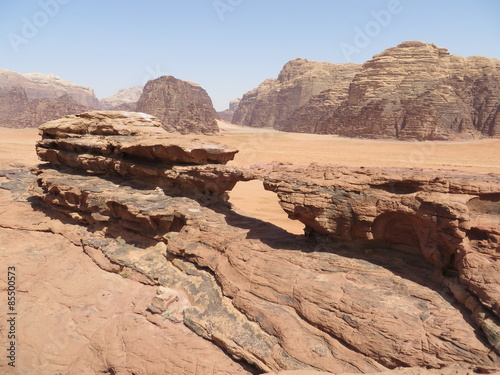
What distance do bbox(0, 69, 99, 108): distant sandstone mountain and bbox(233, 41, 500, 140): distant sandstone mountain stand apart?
75968mm

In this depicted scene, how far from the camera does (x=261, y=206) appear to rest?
14008 millimetres

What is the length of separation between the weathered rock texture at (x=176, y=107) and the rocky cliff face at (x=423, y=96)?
21930mm

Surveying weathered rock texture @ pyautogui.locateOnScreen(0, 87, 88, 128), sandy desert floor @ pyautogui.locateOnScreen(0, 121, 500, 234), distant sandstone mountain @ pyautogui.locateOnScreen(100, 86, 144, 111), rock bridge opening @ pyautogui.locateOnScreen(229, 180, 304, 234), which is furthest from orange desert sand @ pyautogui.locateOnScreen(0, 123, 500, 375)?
distant sandstone mountain @ pyautogui.locateOnScreen(100, 86, 144, 111)

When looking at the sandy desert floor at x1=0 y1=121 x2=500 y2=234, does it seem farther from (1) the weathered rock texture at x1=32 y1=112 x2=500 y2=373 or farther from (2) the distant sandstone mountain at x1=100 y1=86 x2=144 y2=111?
(2) the distant sandstone mountain at x1=100 y1=86 x2=144 y2=111

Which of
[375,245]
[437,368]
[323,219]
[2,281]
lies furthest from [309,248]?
[2,281]

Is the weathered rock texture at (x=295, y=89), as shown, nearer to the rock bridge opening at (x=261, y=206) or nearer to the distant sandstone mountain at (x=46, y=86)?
the distant sandstone mountain at (x=46, y=86)

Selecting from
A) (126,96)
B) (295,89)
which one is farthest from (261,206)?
(126,96)

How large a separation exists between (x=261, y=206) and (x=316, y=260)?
28.6 ft

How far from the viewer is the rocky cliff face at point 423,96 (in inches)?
1473

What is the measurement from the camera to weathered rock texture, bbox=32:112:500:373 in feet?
13.0

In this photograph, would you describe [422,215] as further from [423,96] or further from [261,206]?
[423,96]

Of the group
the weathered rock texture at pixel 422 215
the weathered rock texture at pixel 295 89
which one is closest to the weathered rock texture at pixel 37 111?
the weathered rock texture at pixel 295 89

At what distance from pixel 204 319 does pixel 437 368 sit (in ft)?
11.0

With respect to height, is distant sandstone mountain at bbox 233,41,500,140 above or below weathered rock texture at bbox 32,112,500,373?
above
